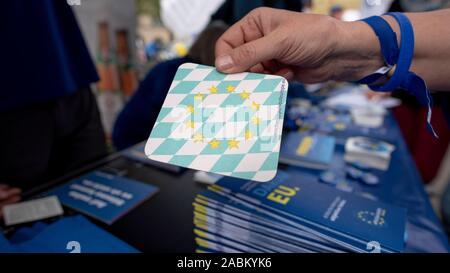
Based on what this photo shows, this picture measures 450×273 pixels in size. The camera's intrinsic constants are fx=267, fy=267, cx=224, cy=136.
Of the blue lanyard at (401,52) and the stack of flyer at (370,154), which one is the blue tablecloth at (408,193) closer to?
the stack of flyer at (370,154)

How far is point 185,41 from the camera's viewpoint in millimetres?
3840

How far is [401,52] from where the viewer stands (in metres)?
0.49

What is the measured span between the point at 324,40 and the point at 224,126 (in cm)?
29

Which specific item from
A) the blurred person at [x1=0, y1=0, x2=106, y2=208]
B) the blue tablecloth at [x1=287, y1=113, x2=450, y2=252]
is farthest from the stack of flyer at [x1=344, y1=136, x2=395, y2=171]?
the blurred person at [x1=0, y1=0, x2=106, y2=208]

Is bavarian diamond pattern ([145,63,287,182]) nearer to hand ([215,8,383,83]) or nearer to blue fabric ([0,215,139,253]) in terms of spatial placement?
hand ([215,8,383,83])

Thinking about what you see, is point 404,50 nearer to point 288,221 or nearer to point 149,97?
point 288,221

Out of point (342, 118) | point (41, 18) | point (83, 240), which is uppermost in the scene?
point (41, 18)

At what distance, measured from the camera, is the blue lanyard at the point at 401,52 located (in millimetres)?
487

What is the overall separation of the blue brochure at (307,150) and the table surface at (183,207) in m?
0.03

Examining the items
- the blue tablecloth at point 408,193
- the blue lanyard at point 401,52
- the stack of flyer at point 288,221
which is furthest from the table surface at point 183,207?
the blue lanyard at point 401,52

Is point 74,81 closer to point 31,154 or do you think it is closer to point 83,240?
point 31,154
